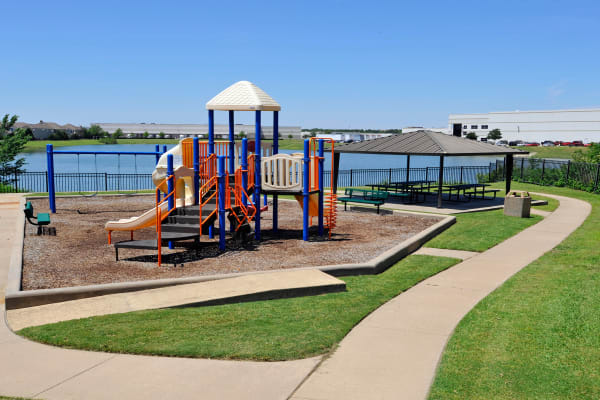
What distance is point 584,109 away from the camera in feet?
419

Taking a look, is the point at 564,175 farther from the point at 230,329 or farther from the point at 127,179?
the point at 127,179

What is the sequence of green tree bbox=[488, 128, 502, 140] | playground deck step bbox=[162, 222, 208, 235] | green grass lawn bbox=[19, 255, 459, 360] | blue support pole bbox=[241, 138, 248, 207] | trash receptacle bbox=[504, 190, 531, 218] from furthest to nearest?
1. green tree bbox=[488, 128, 502, 140]
2. trash receptacle bbox=[504, 190, 531, 218]
3. blue support pole bbox=[241, 138, 248, 207]
4. playground deck step bbox=[162, 222, 208, 235]
5. green grass lawn bbox=[19, 255, 459, 360]

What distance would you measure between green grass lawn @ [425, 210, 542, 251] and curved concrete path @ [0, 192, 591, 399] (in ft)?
18.7

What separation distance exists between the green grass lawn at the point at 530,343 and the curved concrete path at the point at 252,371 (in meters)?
0.29

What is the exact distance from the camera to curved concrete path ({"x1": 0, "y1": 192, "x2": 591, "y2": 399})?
5.22 metres

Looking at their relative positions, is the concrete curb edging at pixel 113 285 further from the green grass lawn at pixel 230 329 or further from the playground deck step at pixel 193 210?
the playground deck step at pixel 193 210

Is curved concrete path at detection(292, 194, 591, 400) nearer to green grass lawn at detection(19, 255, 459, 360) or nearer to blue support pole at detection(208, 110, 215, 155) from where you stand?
green grass lawn at detection(19, 255, 459, 360)

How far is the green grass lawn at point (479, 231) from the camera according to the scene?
13266 mm

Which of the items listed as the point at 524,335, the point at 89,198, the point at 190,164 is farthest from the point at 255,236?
the point at 89,198

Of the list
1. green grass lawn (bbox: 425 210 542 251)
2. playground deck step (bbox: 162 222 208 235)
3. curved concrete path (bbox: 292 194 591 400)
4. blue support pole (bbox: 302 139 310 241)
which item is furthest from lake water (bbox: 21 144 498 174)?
curved concrete path (bbox: 292 194 591 400)

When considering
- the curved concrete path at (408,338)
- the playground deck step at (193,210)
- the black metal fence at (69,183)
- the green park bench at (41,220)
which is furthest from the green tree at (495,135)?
the green park bench at (41,220)

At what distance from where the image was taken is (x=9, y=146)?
118 feet

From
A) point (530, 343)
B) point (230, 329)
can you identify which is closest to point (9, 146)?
point (230, 329)

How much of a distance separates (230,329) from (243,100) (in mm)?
7816
